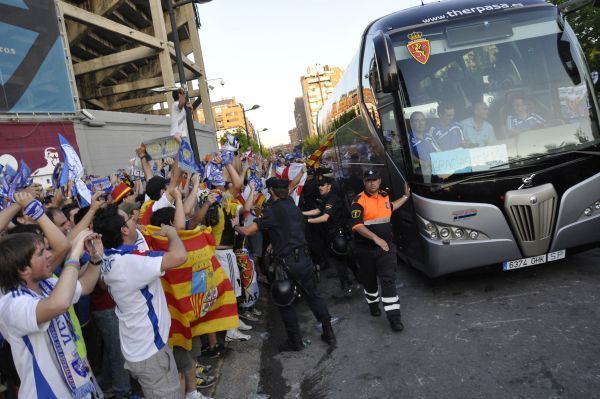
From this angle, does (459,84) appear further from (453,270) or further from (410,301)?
(410,301)

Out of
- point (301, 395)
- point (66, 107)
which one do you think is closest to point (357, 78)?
point (301, 395)

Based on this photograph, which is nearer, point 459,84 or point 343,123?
point 459,84

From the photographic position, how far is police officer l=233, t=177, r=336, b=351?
15.4 feet

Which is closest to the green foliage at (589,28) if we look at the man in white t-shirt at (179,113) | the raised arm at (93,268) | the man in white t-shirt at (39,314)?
the man in white t-shirt at (179,113)

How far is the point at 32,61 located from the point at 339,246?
1345cm

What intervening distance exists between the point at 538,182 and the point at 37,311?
499cm

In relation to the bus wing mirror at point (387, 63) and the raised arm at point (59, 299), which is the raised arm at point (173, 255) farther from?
the bus wing mirror at point (387, 63)

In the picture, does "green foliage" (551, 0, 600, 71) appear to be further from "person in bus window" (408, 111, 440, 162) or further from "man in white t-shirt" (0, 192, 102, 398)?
"man in white t-shirt" (0, 192, 102, 398)

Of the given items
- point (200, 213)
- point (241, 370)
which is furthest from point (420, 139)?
point (241, 370)

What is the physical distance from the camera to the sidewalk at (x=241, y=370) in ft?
13.4

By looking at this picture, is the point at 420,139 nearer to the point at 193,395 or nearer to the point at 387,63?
the point at 387,63

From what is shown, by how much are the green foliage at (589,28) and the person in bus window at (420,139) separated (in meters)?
14.6

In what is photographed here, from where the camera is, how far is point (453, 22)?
574 centimetres

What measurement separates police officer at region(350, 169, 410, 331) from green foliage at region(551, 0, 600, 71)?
1561cm
